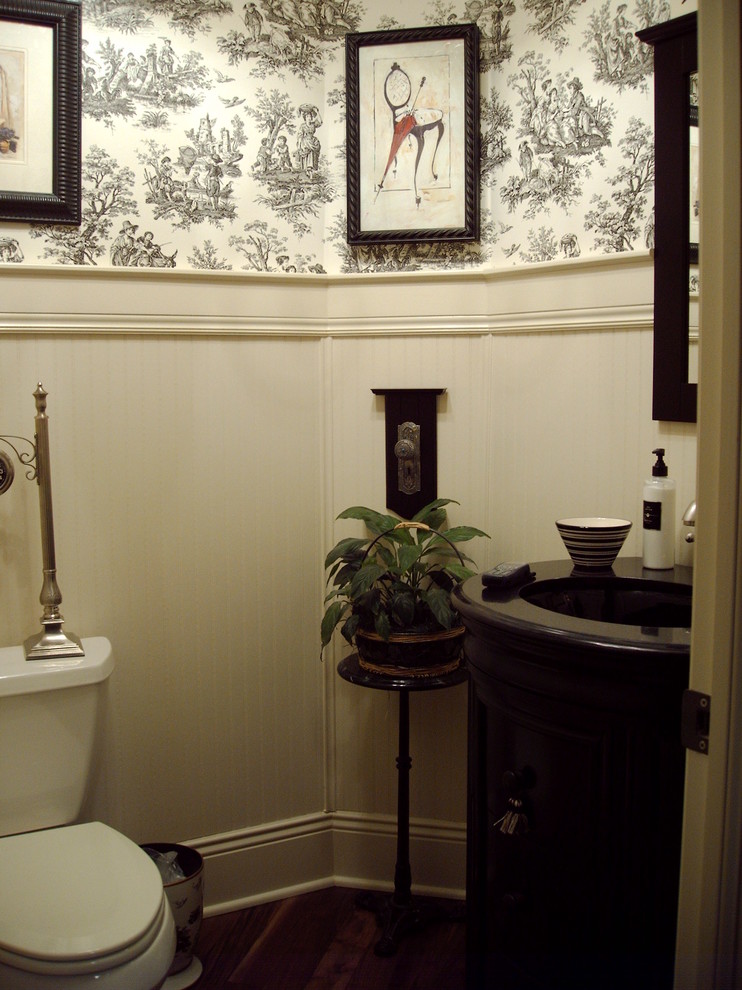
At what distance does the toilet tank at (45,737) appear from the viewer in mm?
1699

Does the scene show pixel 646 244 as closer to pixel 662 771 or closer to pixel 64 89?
pixel 662 771

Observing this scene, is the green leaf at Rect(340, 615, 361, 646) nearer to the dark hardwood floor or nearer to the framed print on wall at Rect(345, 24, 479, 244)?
the dark hardwood floor

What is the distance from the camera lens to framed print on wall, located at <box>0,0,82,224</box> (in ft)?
6.16

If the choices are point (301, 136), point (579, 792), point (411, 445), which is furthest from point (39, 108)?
point (579, 792)

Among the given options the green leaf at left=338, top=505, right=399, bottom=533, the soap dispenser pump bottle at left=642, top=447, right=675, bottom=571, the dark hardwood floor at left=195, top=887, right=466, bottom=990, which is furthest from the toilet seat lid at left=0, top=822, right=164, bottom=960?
the soap dispenser pump bottle at left=642, top=447, right=675, bottom=571

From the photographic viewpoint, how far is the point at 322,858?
227cm

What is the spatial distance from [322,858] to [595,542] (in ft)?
3.92

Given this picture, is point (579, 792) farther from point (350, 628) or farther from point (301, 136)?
point (301, 136)

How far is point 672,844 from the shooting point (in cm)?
118

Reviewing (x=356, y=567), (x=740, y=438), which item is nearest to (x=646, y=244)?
(x=356, y=567)

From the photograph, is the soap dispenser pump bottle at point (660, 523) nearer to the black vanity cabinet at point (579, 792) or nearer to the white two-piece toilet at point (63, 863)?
the black vanity cabinet at point (579, 792)

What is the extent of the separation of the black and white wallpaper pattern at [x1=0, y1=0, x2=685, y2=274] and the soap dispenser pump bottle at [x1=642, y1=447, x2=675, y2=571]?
0.56m

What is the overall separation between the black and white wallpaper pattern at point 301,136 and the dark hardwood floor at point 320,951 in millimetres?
1613

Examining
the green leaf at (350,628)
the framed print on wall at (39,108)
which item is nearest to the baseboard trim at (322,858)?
the green leaf at (350,628)
